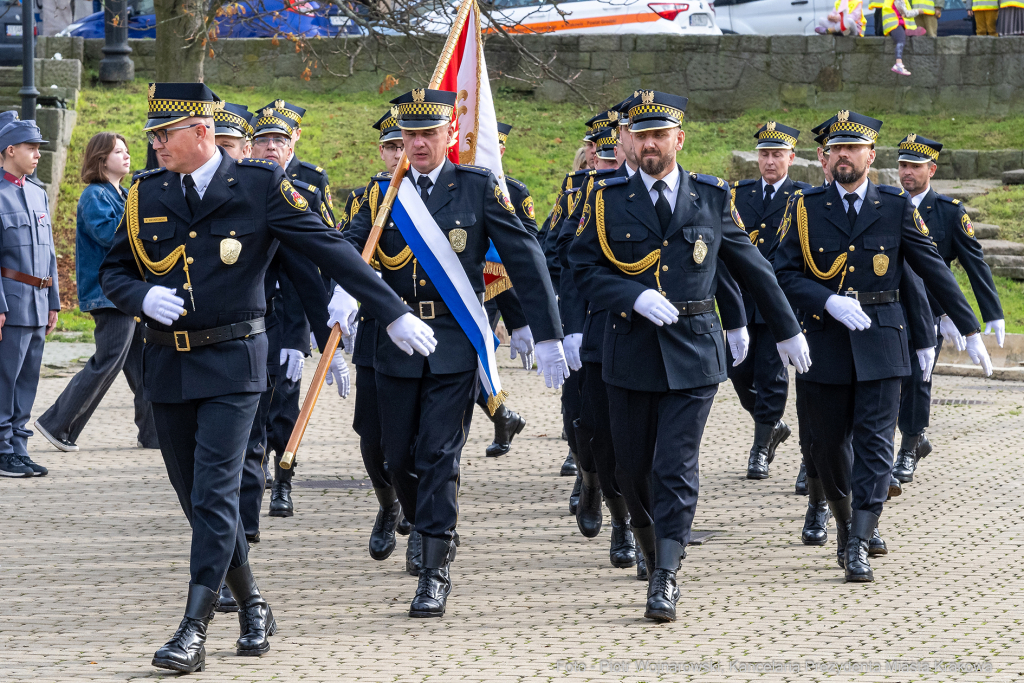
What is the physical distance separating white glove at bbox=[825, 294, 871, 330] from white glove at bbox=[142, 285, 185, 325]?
3187 millimetres

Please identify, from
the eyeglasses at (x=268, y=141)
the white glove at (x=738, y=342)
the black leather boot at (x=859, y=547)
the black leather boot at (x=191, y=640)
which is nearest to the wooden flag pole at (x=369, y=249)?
the black leather boot at (x=191, y=640)

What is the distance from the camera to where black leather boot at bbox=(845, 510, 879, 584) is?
6.43 m

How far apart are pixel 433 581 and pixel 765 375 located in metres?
3.95

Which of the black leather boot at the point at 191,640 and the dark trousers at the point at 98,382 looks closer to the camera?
the black leather boot at the point at 191,640

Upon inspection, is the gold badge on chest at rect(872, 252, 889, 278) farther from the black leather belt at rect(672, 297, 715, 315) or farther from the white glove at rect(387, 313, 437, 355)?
the white glove at rect(387, 313, 437, 355)

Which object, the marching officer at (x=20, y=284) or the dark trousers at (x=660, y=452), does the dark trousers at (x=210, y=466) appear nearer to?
the dark trousers at (x=660, y=452)

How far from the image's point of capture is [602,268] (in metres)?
6.18

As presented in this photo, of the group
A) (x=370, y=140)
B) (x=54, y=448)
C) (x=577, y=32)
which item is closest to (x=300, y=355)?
(x=54, y=448)

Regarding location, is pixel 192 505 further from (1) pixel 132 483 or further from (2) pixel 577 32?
(2) pixel 577 32

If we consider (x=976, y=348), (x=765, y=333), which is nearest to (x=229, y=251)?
(x=976, y=348)

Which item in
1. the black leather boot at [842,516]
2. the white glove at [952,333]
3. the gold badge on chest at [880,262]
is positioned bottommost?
the black leather boot at [842,516]

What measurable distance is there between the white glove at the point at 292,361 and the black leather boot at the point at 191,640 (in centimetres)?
232

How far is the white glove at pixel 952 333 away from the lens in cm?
772

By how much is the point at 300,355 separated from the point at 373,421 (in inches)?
33.9
